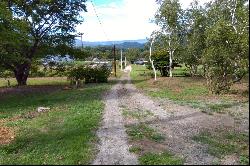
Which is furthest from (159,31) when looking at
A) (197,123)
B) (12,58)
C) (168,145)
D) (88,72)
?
(168,145)

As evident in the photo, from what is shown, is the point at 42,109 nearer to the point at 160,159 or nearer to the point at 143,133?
the point at 143,133

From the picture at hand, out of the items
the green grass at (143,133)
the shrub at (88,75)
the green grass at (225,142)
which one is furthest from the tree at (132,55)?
the green grass at (225,142)

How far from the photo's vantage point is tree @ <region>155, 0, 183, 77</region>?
45.2 meters

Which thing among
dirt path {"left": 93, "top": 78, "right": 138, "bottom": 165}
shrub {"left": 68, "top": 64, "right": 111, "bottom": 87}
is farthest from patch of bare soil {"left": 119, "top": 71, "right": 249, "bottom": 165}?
shrub {"left": 68, "top": 64, "right": 111, "bottom": 87}

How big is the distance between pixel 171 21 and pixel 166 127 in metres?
29.4

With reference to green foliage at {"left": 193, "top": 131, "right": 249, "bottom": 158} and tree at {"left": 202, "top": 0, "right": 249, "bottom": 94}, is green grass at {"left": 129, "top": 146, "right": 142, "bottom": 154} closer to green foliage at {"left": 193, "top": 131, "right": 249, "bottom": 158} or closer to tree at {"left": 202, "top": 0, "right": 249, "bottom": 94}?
green foliage at {"left": 193, "top": 131, "right": 249, "bottom": 158}

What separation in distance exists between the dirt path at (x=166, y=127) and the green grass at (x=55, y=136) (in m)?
0.54

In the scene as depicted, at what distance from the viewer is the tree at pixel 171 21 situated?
45.2m

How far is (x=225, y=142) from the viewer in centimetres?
1477

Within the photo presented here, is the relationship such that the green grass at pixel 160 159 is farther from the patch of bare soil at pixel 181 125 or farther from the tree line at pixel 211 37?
the tree line at pixel 211 37

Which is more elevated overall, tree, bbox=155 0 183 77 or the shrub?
tree, bbox=155 0 183 77

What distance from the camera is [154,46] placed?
52.9 meters

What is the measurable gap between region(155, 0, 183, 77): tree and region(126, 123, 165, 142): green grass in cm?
2915

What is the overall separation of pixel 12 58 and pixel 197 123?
72.8 feet
